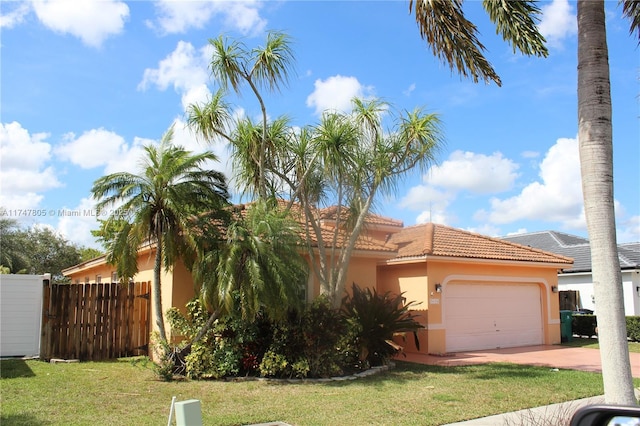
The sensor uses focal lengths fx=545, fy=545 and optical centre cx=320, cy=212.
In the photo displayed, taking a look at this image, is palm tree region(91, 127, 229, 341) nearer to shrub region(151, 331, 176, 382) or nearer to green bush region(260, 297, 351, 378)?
shrub region(151, 331, 176, 382)

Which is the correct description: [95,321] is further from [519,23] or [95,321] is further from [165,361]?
[519,23]

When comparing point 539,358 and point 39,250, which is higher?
point 39,250

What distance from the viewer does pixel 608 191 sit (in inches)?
259

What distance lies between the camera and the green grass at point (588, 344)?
19220mm

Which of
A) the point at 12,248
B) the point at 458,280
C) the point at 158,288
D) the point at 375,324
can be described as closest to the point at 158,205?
the point at 158,288

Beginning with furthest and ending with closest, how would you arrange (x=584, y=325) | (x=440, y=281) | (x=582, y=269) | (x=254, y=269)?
(x=582, y=269)
(x=584, y=325)
(x=440, y=281)
(x=254, y=269)

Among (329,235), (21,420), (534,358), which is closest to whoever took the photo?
(21,420)

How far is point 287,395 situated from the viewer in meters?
10.2

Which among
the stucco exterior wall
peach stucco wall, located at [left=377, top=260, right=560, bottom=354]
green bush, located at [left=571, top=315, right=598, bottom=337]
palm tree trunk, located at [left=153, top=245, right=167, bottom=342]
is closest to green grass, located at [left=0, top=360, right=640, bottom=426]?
palm tree trunk, located at [left=153, top=245, right=167, bottom=342]

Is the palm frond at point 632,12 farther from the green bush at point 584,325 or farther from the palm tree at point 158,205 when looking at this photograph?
the green bush at point 584,325

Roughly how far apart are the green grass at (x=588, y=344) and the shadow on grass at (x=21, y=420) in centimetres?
1739

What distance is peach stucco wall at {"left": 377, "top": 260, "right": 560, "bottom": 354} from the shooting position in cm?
1717

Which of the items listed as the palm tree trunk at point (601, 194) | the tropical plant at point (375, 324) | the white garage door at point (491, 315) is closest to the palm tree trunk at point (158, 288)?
the tropical plant at point (375, 324)

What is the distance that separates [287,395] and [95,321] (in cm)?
753
